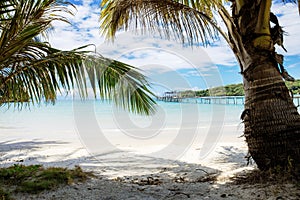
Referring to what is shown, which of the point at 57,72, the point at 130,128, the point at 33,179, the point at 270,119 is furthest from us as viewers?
the point at 130,128

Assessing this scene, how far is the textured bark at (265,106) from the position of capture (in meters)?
3.01

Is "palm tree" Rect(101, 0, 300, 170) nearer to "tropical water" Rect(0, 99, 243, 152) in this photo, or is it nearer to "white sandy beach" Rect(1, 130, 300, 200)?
"white sandy beach" Rect(1, 130, 300, 200)

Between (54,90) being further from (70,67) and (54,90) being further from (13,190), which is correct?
(13,190)

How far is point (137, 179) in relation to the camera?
414 centimetres

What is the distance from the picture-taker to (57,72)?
127 inches

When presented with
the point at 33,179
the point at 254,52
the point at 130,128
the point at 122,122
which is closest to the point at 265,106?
the point at 254,52

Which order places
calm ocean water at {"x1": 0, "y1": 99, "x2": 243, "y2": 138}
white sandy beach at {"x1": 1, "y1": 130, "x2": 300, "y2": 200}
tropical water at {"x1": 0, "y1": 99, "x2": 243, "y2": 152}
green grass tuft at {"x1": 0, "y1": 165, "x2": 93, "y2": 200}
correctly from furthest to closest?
1. calm ocean water at {"x1": 0, "y1": 99, "x2": 243, "y2": 138}
2. tropical water at {"x1": 0, "y1": 99, "x2": 243, "y2": 152}
3. green grass tuft at {"x1": 0, "y1": 165, "x2": 93, "y2": 200}
4. white sandy beach at {"x1": 1, "y1": 130, "x2": 300, "y2": 200}

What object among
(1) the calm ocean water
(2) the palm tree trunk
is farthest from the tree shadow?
(1) the calm ocean water

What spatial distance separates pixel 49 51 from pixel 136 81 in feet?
3.77

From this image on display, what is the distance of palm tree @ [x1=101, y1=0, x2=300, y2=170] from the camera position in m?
3.03

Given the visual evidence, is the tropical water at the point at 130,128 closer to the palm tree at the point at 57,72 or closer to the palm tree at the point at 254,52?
the palm tree at the point at 57,72

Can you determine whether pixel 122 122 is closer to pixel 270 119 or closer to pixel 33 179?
pixel 33 179

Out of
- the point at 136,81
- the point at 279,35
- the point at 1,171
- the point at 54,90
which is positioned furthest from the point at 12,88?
the point at 279,35

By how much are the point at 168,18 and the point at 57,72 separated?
1662mm
